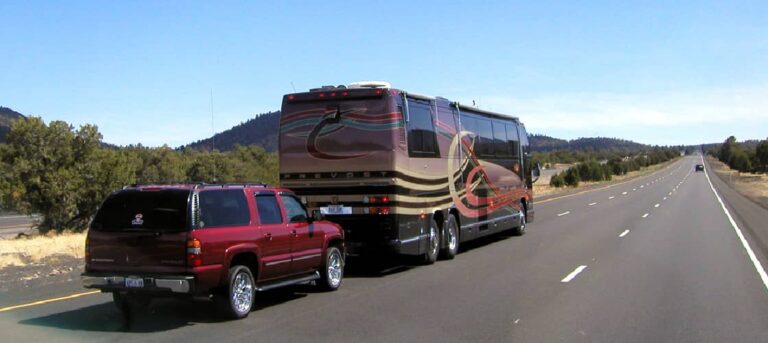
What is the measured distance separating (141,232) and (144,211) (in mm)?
286

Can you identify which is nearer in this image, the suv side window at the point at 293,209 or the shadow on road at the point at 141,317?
the shadow on road at the point at 141,317

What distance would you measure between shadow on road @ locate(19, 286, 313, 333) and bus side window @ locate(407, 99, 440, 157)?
195 inches

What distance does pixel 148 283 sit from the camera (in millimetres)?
8977

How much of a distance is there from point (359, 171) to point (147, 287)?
6.06 metres

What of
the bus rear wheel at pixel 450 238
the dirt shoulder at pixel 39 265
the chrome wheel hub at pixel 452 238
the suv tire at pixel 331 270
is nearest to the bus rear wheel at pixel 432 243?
the bus rear wheel at pixel 450 238

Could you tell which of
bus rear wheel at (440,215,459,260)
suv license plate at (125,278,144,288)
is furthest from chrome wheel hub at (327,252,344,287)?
bus rear wheel at (440,215,459,260)

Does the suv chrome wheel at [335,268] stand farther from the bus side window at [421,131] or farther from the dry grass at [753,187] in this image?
the dry grass at [753,187]

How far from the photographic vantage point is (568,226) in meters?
26.7

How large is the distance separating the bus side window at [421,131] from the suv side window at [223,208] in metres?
5.47

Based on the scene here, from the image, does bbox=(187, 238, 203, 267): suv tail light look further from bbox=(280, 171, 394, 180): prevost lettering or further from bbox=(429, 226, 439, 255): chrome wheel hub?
bbox=(429, 226, 439, 255): chrome wheel hub

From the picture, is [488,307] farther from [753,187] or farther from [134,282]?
[753,187]

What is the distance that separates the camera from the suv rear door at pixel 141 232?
8953mm

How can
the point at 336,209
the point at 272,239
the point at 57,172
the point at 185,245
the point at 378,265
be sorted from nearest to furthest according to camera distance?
1. the point at 185,245
2. the point at 272,239
3. the point at 336,209
4. the point at 378,265
5. the point at 57,172

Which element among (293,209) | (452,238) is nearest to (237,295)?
(293,209)
